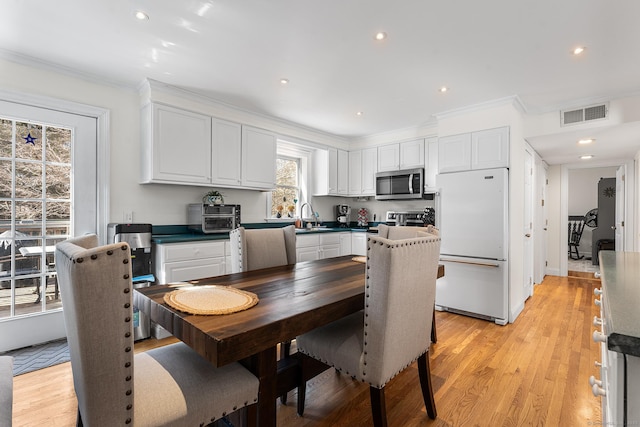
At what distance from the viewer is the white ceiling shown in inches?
74.1

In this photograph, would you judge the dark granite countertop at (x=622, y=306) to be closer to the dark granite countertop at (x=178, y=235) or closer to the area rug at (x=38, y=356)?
the dark granite countertop at (x=178, y=235)

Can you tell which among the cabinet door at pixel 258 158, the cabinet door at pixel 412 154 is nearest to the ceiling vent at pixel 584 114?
the cabinet door at pixel 412 154

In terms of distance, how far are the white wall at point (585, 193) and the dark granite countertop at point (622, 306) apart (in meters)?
8.27

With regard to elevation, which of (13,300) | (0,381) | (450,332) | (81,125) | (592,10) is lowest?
(450,332)

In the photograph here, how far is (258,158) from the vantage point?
389cm

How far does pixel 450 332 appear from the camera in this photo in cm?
301

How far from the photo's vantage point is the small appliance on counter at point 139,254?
8.88 ft

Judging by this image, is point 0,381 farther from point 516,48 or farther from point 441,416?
point 516,48

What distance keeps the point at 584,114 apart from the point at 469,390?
304 centimetres

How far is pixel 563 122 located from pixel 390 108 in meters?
1.84

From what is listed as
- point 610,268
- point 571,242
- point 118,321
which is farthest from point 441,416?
point 571,242

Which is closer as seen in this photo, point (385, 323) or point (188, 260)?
point (385, 323)

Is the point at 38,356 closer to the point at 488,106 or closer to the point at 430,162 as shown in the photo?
the point at 430,162

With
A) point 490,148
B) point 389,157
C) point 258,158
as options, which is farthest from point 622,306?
point 389,157
